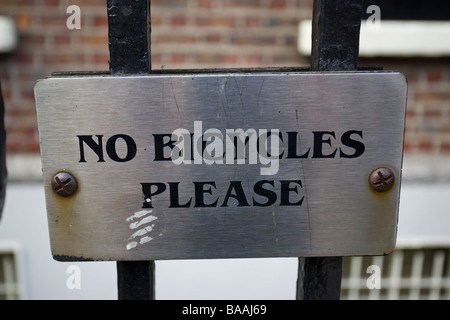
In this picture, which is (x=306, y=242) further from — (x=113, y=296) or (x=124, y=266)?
(x=113, y=296)

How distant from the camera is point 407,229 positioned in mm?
2062

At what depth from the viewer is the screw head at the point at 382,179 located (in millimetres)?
675

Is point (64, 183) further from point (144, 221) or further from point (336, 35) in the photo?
point (336, 35)

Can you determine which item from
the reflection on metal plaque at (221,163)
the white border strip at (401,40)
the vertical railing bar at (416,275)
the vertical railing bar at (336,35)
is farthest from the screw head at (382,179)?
the vertical railing bar at (416,275)

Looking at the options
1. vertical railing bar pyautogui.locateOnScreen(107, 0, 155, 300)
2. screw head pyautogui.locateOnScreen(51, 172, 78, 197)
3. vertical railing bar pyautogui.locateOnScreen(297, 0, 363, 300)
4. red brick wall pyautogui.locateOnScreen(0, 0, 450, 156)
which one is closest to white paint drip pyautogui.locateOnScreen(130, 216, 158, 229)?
screw head pyautogui.locateOnScreen(51, 172, 78, 197)

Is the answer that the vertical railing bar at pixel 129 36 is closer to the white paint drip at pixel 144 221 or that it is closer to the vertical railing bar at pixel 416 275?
the white paint drip at pixel 144 221

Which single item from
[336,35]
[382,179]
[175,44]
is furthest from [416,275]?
[336,35]

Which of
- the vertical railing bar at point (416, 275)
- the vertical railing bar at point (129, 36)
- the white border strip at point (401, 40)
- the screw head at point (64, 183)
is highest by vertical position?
the white border strip at point (401, 40)

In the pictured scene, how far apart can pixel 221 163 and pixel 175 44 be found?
1.39m

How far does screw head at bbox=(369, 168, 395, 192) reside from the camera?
68 cm

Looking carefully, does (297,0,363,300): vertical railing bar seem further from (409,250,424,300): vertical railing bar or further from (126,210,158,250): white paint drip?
(409,250,424,300): vertical railing bar

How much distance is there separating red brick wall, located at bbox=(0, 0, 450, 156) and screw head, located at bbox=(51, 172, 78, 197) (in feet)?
4.36

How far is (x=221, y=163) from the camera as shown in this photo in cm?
67

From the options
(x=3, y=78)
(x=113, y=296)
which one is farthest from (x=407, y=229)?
(x=3, y=78)
